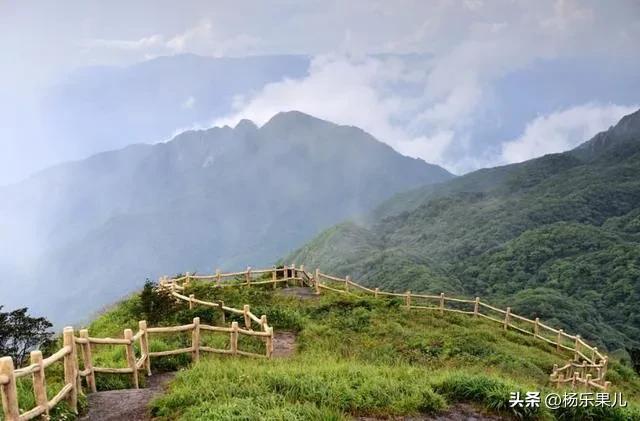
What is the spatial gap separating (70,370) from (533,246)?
103442 mm

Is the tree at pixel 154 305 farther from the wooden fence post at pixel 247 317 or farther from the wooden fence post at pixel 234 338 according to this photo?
the wooden fence post at pixel 234 338

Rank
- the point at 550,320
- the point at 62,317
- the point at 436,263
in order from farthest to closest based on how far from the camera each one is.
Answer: the point at 62,317 → the point at 436,263 → the point at 550,320

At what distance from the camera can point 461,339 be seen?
74.7ft

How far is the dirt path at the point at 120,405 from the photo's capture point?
30.7 ft

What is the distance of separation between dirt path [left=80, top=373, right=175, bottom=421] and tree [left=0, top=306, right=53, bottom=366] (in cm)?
864

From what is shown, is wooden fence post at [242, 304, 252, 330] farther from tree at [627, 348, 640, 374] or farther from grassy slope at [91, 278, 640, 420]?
tree at [627, 348, 640, 374]

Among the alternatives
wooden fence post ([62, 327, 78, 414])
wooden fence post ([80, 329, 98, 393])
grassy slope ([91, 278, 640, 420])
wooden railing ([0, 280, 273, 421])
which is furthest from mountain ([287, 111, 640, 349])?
wooden fence post ([62, 327, 78, 414])

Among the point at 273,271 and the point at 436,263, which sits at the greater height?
the point at 273,271

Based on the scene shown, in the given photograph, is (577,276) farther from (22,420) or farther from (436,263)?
(22,420)

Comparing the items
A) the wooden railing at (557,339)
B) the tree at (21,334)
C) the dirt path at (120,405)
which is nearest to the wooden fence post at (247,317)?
the tree at (21,334)

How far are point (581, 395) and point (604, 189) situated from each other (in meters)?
147

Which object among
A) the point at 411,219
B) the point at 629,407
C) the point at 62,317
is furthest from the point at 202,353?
the point at 62,317

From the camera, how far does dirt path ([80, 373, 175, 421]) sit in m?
9.37

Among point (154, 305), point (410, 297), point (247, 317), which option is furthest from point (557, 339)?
point (154, 305)
